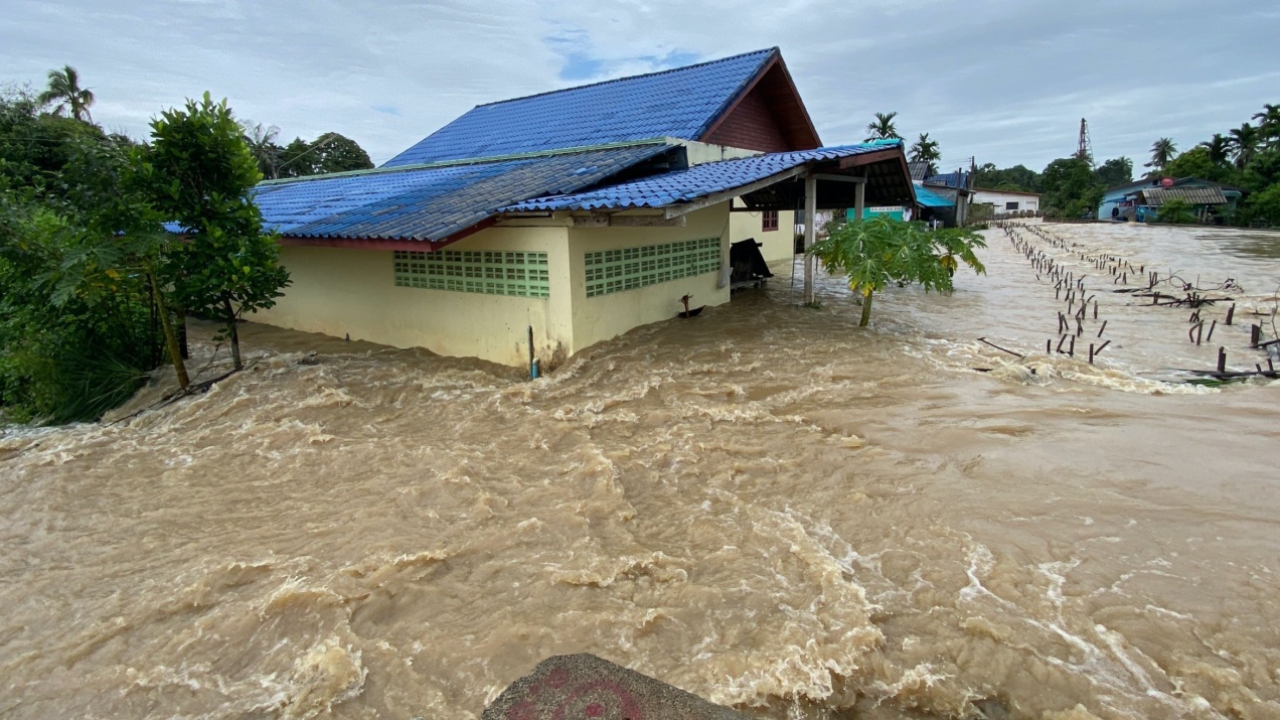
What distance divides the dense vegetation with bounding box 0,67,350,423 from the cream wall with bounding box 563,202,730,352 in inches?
158

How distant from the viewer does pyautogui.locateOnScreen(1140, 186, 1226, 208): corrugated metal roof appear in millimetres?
40438

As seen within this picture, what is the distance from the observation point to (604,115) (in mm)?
15188

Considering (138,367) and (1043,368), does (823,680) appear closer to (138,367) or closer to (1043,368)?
(1043,368)

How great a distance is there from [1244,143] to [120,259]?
66.4 metres

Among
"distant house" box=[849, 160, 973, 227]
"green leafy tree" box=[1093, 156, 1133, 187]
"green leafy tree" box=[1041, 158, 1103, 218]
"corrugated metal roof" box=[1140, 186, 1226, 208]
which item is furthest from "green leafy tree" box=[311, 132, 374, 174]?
"green leafy tree" box=[1093, 156, 1133, 187]

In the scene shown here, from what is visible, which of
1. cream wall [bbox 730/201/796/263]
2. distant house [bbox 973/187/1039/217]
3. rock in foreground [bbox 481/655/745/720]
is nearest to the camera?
rock in foreground [bbox 481/655/745/720]

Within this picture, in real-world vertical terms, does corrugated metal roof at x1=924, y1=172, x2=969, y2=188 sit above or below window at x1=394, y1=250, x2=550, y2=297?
above

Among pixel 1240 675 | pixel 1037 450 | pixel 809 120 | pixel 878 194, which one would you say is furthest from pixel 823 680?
pixel 809 120

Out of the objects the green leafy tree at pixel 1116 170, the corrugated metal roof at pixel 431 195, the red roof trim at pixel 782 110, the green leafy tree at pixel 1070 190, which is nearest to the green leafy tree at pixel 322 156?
the corrugated metal roof at pixel 431 195

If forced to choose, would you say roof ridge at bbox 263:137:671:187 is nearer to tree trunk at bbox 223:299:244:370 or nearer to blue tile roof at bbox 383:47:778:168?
blue tile roof at bbox 383:47:778:168

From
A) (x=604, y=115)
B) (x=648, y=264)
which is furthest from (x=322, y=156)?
(x=648, y=264)

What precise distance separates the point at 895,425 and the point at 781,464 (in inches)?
57.1

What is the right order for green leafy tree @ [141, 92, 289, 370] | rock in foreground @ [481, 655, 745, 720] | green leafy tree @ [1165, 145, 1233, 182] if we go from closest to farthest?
rock in foreground @ [481, 655, 745, 720]
green leafy tree @ [141, 92, 289, 370]
green leafy tree @ [1165, 145, 1233, 182]

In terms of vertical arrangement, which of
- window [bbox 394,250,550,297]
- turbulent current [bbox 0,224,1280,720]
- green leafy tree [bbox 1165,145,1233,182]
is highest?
green leafy tree [bbox 1165,145,1233,182]
